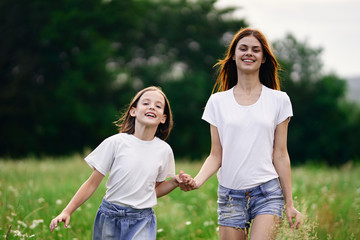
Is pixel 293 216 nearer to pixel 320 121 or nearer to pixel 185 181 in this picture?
pixel 185 181

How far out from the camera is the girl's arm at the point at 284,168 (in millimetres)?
3279

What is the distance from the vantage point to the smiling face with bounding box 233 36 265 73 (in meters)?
3.48

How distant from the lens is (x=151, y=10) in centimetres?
2973

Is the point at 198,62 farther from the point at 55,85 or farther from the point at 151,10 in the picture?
the point at 55,85

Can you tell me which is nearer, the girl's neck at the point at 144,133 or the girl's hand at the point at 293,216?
the girl's hand at the point at 293,216

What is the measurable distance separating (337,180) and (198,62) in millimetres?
20969

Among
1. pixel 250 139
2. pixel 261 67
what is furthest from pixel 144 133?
pixel 261 67

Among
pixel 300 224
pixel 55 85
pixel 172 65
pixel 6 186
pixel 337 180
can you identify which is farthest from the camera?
pixel 172 65

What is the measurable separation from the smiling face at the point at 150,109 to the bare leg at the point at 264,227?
3.35 ft

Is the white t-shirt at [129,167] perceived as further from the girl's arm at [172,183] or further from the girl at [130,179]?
the girl's arm at [172,183]

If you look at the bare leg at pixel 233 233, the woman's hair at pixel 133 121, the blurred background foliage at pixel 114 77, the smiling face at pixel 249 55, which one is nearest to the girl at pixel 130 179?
the woman's hair at pixel 133 121

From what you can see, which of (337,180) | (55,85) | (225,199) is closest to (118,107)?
(55,85)

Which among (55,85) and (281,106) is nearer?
(281,106)

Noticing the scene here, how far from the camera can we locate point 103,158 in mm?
3270
